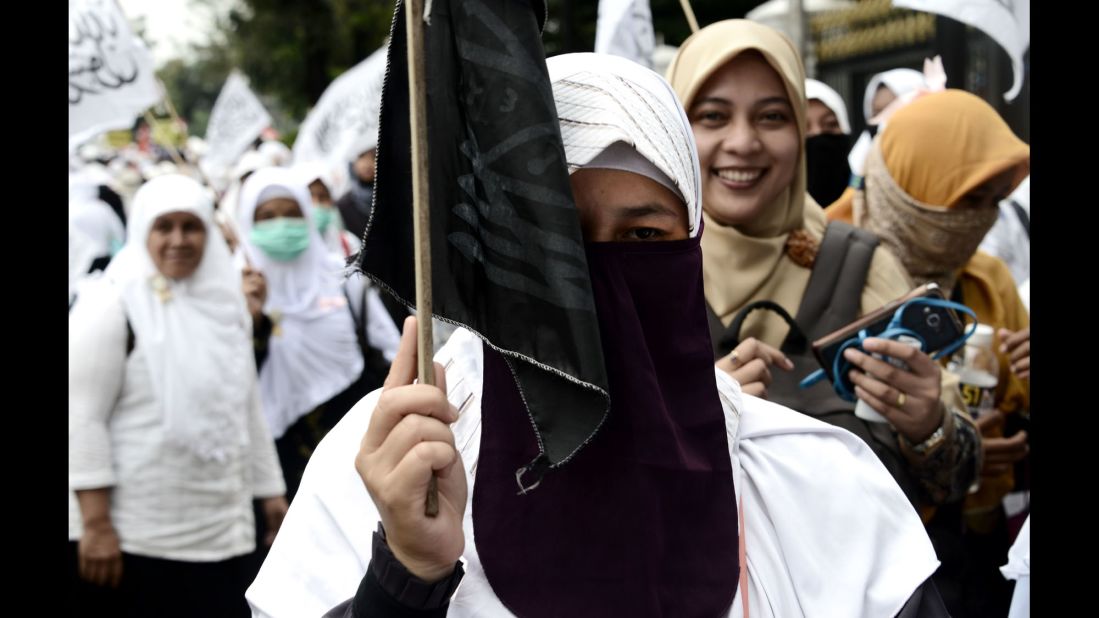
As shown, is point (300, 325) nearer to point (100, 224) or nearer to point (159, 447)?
point (159, 447)

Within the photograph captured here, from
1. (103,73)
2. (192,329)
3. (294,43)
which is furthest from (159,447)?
(294,43)

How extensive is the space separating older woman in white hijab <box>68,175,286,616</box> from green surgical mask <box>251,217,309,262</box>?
1744 millimetres

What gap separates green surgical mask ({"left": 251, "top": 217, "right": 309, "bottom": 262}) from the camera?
22.2 feet

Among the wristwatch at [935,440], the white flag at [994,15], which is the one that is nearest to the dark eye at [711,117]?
the wristwatch at [935,440]

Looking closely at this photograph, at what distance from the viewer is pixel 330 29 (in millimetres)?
27219

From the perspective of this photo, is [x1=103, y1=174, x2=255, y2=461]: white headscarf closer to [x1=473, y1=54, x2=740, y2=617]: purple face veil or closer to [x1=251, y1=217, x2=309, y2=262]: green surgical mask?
[x1=251, y1=217, x2=309, y2=262]: green surgical mask

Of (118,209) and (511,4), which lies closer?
(511,4)

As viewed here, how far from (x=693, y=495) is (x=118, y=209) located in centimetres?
883

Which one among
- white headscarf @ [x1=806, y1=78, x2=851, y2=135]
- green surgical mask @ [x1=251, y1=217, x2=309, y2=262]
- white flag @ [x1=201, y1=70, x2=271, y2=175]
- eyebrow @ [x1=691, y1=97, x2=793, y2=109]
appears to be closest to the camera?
eyebrow @ [x1=691, y1=97, x2=793, y2=109]

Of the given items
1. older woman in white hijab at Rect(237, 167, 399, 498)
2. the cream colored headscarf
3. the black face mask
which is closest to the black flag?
the cream colored headscarf

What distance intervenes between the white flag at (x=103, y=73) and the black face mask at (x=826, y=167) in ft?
8.95

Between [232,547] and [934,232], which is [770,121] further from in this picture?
[232,547]

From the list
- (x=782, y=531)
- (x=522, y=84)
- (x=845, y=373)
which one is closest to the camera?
(x=522, y=84)
